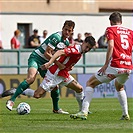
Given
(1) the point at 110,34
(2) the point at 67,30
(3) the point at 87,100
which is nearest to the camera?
(1) the point at 110,34

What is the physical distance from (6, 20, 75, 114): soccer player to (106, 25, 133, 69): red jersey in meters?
1.51

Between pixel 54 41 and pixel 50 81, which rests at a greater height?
pixel 54 41

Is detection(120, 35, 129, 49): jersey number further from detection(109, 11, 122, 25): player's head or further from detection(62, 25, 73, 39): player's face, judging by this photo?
detection(62, 25, 73, 39): player's face

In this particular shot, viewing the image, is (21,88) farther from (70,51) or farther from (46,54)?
(70,51)

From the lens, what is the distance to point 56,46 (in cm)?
1519

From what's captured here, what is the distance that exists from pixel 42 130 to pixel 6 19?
908 inches

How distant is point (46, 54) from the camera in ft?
50.1

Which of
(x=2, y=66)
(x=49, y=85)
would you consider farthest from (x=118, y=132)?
(x=2, y=66)

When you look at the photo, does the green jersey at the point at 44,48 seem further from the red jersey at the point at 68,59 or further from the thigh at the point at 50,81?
the thigh at the point at 50,81

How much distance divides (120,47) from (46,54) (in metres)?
2.31

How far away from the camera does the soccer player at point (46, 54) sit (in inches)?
587

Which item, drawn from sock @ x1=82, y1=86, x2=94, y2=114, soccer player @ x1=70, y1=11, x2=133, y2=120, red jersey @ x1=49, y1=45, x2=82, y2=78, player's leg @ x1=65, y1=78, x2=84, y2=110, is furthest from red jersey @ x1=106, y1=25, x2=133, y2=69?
player's leg @ x1=65, y1=78, x2=84, y2=110

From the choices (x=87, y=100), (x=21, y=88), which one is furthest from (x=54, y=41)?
(x=87, y=100)

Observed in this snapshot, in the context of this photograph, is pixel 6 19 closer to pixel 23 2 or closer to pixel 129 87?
pixel 23 2
